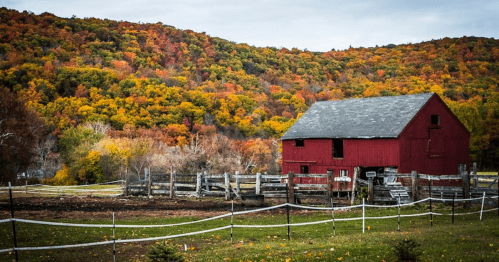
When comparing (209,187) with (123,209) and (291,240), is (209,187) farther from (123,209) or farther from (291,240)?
(291,240)

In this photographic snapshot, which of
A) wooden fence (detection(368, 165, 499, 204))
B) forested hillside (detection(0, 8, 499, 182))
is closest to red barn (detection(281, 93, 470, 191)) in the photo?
wooden fence (detection(368, 165, 499, 204))

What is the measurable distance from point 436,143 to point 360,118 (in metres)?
6.05

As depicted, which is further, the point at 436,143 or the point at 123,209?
the point at 436,143

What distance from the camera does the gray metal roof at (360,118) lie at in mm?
34188

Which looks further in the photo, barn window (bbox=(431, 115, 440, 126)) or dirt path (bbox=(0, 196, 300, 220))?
barn window (bbox=(431, 115, 440, 126))

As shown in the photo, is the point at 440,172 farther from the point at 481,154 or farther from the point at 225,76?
the point at 225,76

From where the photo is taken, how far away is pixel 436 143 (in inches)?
1421

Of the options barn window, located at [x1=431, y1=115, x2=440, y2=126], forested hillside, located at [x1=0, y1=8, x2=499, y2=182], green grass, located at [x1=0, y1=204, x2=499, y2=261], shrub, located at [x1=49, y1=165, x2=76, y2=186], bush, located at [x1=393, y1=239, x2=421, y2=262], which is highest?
forested hillside, located at [x1=0, y1=8, x2=499, y2=182]

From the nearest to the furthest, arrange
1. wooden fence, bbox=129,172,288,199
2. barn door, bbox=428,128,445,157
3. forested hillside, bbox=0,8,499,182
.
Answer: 1. wooden fence, bbox=129,172,288,199
2. barn door, bbox=428,128,445,157
3. forested hillside, bbox=0,8,499,182

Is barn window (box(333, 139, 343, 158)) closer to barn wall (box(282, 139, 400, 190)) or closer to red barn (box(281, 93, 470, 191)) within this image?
red barn (box(281, 93, 470, 191))

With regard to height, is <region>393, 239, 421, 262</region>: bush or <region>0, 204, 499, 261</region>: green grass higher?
<region>393, 239, 421, 262</region>: bush

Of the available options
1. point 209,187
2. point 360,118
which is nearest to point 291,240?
point 209,187

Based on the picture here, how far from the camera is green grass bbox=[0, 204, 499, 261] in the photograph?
12.0 m

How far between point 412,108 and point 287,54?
102 m
